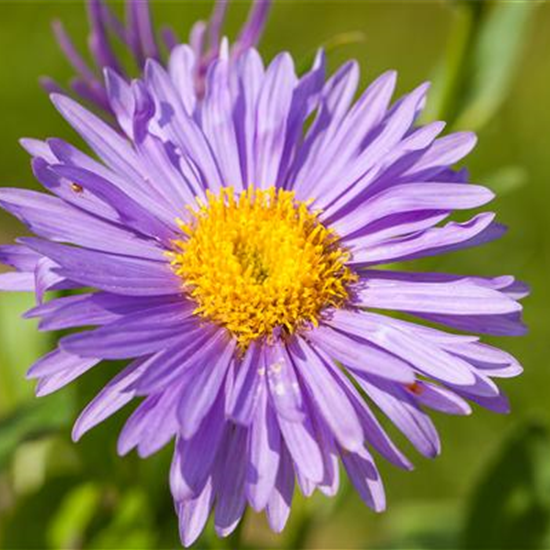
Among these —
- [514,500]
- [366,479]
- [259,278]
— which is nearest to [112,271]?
[259,278]

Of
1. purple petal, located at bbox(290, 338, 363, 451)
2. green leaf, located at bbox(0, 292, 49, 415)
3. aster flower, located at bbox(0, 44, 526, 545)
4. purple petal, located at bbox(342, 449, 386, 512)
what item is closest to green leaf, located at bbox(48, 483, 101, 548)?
green leaf, located at bbox(0, 292, 49, 415)

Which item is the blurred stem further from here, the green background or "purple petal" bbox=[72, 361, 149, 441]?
"purple petal" bbox=[72, 361, 149, 441]

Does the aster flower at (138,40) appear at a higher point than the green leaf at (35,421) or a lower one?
higher

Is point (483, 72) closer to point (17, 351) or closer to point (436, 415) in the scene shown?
point (436, 415)

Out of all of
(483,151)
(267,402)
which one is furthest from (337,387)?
(483,151)

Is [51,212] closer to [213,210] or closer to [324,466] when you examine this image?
[213,210]

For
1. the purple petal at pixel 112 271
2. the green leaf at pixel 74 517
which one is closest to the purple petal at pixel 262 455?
the purple petal at pixel 112 271

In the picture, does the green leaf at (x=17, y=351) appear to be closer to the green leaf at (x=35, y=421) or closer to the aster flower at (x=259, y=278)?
the green leaf at (x=35, y=421)
